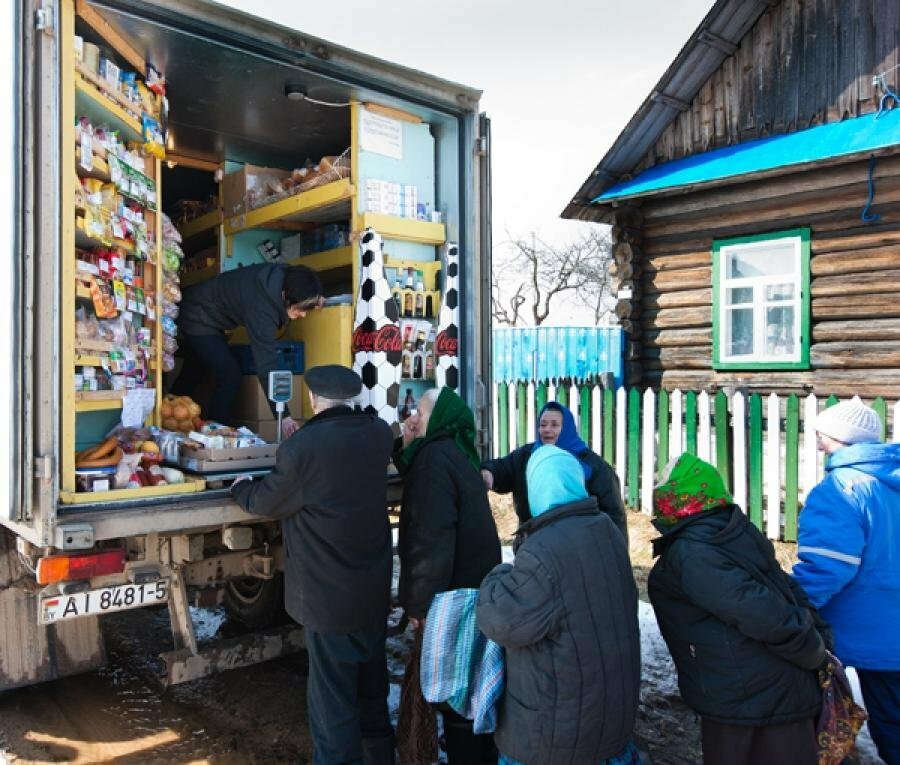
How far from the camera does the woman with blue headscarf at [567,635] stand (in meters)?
2.55

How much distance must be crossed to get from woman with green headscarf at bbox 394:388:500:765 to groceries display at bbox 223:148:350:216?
2129 mm

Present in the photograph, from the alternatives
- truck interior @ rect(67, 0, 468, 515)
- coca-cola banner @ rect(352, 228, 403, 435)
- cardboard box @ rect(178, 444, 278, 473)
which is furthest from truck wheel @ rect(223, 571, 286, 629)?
coca-cola banner @ rect(352, 228, 403, 435)

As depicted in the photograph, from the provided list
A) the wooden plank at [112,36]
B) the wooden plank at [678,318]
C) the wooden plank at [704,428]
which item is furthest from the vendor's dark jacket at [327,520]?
the wooden plank at [678,318]

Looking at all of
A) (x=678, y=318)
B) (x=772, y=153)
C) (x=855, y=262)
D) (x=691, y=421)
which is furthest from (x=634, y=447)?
(x=772, y=153)

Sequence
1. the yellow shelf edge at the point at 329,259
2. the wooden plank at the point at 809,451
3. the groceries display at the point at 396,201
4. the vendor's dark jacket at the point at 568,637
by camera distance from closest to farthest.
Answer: the vendor's dark jacket at the point at 568,637
the groceries display at the point at 396,201
the yellow shelf edge at the point at 329,259
the wooden plank at the point at 809,451

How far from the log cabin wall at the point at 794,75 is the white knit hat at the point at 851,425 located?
656 cm

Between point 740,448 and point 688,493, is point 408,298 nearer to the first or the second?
point 688,493

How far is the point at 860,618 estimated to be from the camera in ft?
10.4

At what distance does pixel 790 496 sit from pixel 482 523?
197 inches

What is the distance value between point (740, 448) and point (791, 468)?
22.8 inches

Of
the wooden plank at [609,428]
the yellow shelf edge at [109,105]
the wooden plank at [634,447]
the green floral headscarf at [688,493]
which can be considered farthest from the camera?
the wooden plank at [609,428]

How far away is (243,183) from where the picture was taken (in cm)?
574

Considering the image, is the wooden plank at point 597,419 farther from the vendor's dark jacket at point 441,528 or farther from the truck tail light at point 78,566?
the truck tail light at point 78,566

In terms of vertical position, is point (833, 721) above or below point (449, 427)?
below
